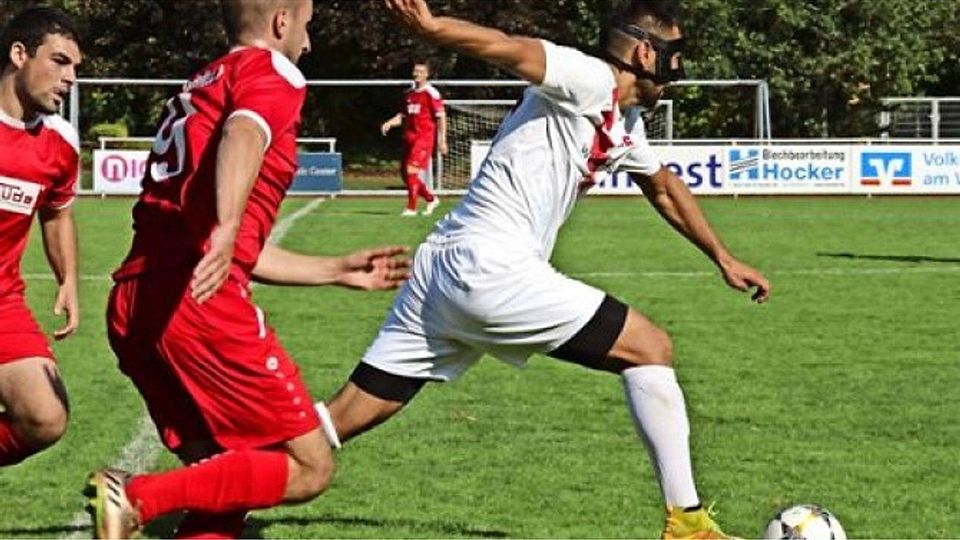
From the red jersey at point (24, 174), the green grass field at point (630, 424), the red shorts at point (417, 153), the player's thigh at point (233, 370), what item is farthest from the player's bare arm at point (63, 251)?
the red shorts at point (417, 153)

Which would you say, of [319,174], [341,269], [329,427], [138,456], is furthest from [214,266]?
[319,174]

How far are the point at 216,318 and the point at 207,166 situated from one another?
0.44 metres

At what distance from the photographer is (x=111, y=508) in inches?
218

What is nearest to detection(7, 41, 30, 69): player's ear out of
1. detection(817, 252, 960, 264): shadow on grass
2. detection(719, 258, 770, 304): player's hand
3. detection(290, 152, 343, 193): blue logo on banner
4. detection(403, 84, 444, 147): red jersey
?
detection(719, 258, 770, 304): player's hand

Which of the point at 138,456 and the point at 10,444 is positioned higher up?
Answer: the point at 10,444

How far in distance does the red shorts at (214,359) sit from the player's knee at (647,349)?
144 centimetres

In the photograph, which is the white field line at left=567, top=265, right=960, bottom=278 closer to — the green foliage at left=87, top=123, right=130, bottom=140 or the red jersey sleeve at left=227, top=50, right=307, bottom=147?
the red jersey sleeve at left=227, top=50, right=307, bottom=147

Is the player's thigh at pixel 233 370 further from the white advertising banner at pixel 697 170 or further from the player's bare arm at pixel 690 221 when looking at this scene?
the white advertising banner at pixel 697 170

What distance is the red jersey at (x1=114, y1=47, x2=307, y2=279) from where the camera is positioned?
5.68m

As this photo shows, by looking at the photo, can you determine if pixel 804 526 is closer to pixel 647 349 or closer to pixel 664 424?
pixel 664 424

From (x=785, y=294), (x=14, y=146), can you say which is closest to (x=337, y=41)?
(x=785, y=294)

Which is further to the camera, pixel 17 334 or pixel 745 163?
pixel 745 163

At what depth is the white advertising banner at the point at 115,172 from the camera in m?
35.1

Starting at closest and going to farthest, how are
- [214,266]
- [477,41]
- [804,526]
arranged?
1. [214,266]
2. [477,41]
3. [804,526]
